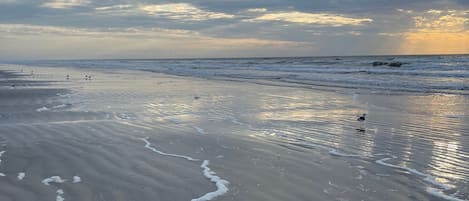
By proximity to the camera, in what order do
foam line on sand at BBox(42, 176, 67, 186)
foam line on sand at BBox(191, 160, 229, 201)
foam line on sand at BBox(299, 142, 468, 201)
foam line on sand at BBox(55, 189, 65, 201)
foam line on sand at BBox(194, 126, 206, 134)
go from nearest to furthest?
1. foam line on sand at BBox(55, 189, 65, 201)
2. foam line on sand at BBox(191, 160, 229, 201)
3. foam line on sand at BBox(299, 142, 468, 201)
4. foam line on sand at BBox(42, 176, 67, 186)
5. foam line on sand at BBox(194, 126, 206, 134)

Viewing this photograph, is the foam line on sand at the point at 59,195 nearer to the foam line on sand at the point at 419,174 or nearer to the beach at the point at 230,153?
the beach at the point at 230,153

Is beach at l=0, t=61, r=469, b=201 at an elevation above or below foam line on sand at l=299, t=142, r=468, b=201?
below

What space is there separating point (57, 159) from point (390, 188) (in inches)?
169

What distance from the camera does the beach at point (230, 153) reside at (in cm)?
499

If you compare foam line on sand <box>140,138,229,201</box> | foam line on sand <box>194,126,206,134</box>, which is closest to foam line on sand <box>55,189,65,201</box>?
foam line on sand <box>140,138,229,201</box>

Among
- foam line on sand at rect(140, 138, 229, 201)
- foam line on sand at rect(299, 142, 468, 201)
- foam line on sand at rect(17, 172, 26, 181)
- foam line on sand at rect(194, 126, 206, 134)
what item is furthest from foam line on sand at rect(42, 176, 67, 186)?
foam line on sand at rect(194, 126, 206, 134)

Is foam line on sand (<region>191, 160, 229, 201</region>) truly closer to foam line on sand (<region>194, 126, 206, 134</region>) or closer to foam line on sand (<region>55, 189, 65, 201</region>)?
foam line on sand (<region>55, 189, 65, 201</region>)

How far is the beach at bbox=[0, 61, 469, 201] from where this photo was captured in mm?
4988

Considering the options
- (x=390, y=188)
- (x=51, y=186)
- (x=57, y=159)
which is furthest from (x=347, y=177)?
(x=57, y=159)

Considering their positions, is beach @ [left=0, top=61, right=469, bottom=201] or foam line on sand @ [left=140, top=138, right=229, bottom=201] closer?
foam line on sand @ [left=140, top=138, right=229, bottom=201]

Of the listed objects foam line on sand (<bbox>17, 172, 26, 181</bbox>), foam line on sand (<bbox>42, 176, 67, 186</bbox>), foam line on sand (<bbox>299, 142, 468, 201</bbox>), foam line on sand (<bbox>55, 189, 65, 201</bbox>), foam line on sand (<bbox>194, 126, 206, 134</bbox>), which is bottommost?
foam line on sand (<bbox>194, 126, 206, 134</bbox>)

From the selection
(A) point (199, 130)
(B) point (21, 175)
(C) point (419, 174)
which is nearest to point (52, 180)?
(B) point (21, 175)

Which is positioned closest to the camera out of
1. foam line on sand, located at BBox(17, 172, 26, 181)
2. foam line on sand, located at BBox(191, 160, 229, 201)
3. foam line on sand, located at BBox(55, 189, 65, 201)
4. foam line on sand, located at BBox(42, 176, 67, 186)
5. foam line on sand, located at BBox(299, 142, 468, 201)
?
foam line on sand, located at BBox(55, 189, 65, 201)

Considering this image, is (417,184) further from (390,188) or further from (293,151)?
(293,151)
